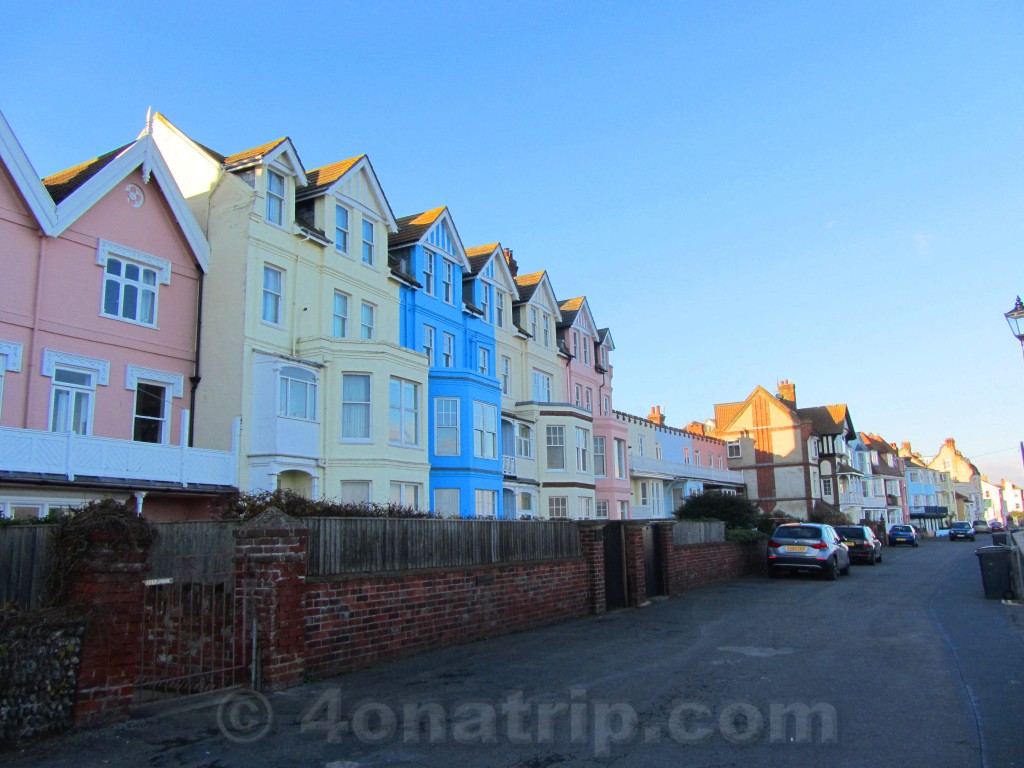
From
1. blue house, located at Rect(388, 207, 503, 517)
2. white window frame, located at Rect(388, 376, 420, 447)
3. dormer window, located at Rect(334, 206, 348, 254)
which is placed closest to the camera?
white window frame, located at Rect(388, 376, 420, 447)

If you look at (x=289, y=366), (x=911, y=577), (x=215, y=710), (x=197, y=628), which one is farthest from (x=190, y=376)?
(x=911, y=577)

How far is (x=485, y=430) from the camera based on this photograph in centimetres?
2772

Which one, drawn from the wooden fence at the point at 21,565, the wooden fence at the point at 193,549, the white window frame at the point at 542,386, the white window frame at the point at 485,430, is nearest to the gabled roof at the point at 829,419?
the white window frame at the point at 542,386

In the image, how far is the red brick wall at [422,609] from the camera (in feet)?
32.2

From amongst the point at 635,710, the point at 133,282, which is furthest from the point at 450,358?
the point at 635,710

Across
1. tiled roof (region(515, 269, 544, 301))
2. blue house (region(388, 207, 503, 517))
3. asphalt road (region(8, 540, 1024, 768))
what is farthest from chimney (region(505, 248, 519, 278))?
asphalt road (region(8, 540, 1024, 768))

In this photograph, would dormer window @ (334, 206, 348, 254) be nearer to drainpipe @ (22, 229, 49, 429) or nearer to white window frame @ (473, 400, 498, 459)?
white window frame @ (473, 400, 498, 459)

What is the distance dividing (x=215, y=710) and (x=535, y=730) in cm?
329

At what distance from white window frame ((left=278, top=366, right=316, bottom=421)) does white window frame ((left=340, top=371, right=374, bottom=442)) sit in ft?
3.31

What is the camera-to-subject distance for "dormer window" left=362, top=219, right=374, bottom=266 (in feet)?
86.0

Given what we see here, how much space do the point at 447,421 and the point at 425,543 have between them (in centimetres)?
1463

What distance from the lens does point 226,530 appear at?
10.0 metres

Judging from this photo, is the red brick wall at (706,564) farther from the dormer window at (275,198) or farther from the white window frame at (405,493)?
the dormer window at (275,198)

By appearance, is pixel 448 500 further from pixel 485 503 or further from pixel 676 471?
pixel 676 471
